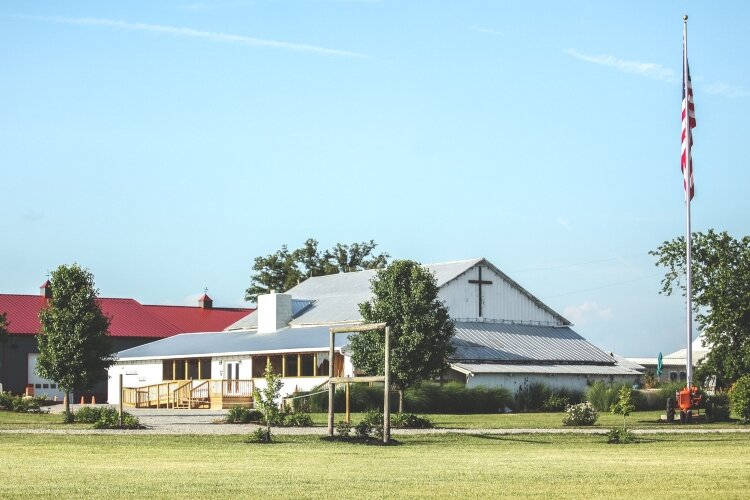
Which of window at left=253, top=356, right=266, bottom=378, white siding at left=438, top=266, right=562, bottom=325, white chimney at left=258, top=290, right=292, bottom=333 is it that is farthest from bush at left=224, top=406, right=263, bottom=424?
white chimney at left=258, top=290, right=292, bottom=333

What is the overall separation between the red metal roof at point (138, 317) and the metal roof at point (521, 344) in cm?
2691

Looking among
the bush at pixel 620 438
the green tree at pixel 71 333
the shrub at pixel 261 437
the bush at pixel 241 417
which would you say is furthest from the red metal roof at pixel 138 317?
the bush at pixel 620 438

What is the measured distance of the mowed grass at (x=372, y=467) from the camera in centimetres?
1808

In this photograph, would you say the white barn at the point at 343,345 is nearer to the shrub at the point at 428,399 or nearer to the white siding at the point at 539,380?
the white siding at the point at 539,380

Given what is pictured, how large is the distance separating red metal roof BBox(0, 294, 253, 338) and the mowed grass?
50927 mm

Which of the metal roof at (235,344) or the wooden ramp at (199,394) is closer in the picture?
the wooden ramp at (199,394)

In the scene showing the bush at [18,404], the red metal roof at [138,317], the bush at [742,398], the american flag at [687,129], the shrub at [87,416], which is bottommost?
the bush at [18,404]

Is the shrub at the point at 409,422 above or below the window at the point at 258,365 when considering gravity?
below

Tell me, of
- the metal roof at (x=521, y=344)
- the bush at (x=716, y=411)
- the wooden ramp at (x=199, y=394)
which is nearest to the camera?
the bush at (x=716, y=411)

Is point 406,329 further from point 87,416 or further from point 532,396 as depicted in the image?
point 532,396

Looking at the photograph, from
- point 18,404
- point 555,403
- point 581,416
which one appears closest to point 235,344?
point 18,404

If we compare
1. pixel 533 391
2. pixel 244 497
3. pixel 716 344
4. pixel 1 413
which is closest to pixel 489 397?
pixel 533 391

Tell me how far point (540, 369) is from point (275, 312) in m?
17.1

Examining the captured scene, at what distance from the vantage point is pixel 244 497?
17109mm
